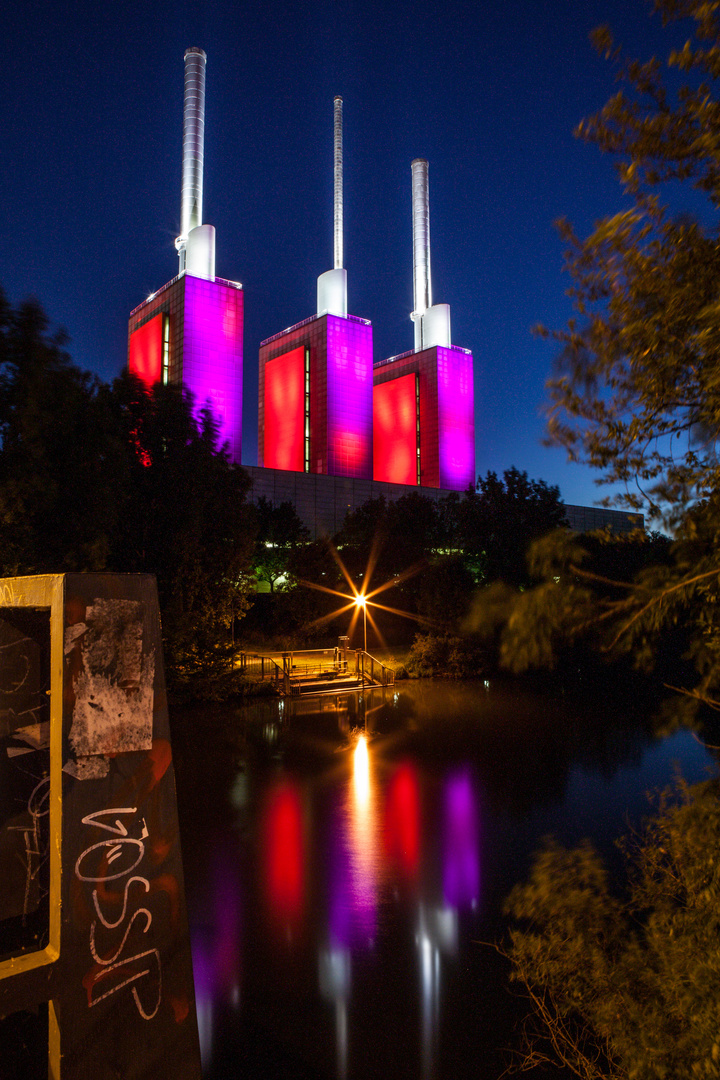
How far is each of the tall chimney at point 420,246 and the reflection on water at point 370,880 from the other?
191 ft

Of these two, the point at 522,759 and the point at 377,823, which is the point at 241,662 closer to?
the point at 522,759

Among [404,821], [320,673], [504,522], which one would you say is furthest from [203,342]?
[404,821]

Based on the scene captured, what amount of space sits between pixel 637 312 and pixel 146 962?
10.7 ft

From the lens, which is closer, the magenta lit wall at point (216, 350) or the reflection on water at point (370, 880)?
the reflection on water at point (370, 880)

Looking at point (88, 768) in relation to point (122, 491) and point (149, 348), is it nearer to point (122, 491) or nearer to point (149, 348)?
point (122, 491)

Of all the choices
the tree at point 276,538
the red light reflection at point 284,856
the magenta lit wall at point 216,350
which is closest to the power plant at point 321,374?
the magenta lit wall at point 216,350

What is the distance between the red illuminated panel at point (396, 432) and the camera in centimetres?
6456

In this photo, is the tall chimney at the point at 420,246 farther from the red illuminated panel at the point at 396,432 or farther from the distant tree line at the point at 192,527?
the distant tree line at the point at 192,527

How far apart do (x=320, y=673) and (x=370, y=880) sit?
15494mm

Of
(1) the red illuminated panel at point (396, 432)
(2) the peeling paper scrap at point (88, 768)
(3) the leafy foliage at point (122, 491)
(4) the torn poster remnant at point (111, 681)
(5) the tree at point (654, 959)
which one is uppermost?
(1) the red illuminated panel at point (396, 432)

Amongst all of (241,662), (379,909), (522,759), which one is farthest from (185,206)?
(379,909)

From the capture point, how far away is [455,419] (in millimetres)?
63500

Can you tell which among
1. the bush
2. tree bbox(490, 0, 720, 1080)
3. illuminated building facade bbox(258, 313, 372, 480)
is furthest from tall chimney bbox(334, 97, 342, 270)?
tree bbox(490, 0, 720, 1080)

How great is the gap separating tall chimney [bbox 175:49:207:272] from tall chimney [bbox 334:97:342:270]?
1356 centimetres
